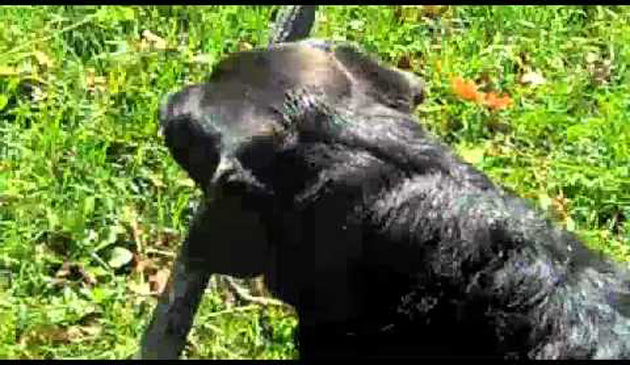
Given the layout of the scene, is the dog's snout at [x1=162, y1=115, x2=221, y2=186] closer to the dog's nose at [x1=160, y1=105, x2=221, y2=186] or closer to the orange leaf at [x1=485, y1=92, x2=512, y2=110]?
the dog's nose at [x1=160, y1=105, x2=221, y2=186]

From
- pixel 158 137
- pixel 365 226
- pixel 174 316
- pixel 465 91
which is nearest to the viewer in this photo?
pixel 365 226

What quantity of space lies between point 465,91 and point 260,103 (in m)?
2.99

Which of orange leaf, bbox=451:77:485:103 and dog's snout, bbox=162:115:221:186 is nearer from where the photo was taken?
dog's snout, bbox=162:115:221:186

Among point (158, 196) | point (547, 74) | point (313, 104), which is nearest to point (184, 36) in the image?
point (158, 196)

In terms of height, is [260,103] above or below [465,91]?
above

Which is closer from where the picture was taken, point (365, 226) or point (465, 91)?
point (365, 226)

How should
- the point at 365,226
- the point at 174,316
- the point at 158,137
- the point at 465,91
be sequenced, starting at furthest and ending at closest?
the point at 465,91, the point at 158,137, the point at 174,316, the point at 365,226

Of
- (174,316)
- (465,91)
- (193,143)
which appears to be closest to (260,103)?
(193,143)

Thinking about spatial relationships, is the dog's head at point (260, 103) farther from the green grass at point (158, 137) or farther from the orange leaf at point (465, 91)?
the orange leaf at point (465, 91)

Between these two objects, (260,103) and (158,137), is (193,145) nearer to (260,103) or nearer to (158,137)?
(260,103)

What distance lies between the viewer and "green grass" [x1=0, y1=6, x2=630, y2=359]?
5.88 m

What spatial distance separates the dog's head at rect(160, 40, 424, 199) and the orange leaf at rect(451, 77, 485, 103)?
2.62 metres

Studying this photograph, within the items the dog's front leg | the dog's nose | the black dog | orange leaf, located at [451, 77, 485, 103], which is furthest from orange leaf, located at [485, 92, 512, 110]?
the dog's nose

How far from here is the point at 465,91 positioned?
6969 millimetres
